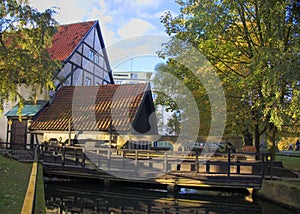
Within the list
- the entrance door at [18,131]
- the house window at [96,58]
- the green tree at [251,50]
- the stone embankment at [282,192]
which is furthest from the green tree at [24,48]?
the house window at [96,58]

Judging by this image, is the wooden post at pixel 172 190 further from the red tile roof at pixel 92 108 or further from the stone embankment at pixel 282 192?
the red tile roof at pixel 92 108

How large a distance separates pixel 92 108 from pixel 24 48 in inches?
283

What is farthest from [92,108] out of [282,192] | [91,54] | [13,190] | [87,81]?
[282,192]

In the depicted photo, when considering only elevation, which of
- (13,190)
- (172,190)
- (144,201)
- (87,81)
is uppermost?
(87,81)

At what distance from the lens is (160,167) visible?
13133 mm

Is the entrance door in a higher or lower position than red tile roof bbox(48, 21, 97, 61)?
lower

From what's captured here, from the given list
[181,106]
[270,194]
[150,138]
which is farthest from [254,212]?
[150,138]

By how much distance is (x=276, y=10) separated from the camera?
941cm

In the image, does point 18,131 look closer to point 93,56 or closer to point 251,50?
point 93,56

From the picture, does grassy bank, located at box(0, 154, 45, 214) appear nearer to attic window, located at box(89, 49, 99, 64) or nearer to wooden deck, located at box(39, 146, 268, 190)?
wooden deck, located at box(39, 146, 268, 190)

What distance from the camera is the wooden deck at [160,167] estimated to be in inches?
475

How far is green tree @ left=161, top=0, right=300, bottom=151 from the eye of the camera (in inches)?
337

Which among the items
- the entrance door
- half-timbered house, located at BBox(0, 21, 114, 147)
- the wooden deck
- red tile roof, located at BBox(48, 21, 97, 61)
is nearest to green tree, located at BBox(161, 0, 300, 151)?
the wooden deck

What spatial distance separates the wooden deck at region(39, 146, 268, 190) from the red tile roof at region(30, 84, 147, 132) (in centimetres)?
239
